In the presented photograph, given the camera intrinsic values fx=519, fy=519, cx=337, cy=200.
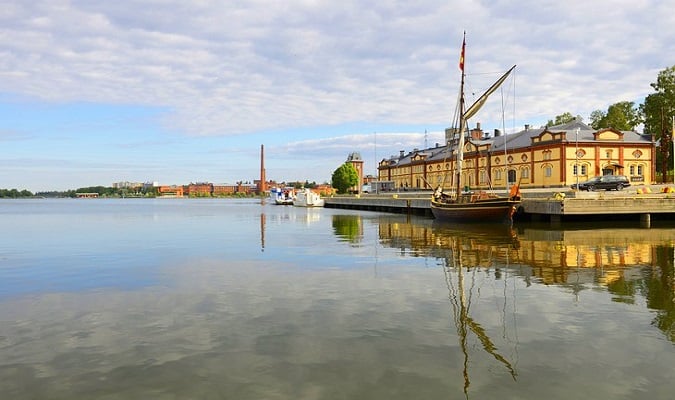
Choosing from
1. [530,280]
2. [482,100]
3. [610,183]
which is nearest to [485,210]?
[482,100]

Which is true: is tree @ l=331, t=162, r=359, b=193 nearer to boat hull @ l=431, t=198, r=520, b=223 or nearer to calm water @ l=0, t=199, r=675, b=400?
boat hull @ l=431, t=198, r=520, b=223

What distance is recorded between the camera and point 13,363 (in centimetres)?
961

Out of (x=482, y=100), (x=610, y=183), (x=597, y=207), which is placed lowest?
(x=597, y=207)

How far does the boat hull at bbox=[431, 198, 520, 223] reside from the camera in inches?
1751

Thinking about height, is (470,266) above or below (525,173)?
below

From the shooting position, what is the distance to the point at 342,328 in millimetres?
11859

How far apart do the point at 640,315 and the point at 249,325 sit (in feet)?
31.0

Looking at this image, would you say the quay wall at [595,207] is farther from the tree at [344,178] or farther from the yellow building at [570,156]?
the tree at [344,178]

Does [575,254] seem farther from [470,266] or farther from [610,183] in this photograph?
[610,183]

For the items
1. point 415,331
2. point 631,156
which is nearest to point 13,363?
point 415,331

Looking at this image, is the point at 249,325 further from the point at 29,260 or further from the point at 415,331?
the point at 29,260

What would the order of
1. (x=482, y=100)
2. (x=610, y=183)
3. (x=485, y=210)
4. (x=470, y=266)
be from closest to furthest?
(x=470, y=266) < (x=485, y=210) < (x=482, y=100) < (x=610, y=183)

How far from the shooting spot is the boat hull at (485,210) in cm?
4447

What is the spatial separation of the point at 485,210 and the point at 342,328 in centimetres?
3562
